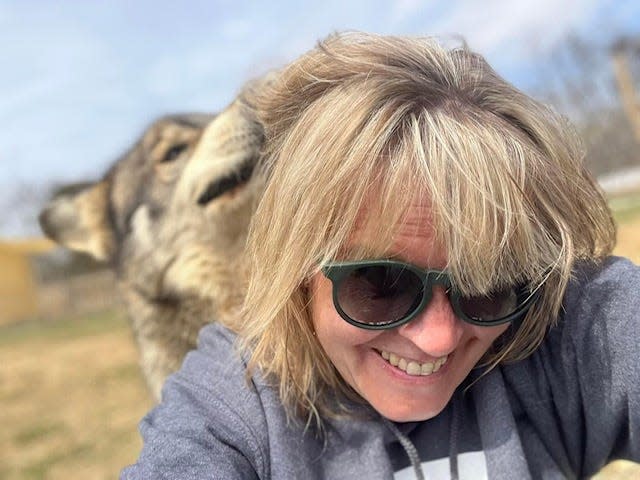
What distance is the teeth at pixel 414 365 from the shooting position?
51.1 inches

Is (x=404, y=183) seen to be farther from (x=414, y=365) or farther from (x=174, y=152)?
(x=174, y=152)

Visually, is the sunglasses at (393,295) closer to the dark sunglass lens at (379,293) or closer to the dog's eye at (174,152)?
the dark sunglass lens at (379,293)

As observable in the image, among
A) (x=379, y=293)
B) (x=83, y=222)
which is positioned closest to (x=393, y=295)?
(x=379, y=293)

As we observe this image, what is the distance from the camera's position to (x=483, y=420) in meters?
1.40

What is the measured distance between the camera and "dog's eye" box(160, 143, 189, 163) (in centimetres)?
300

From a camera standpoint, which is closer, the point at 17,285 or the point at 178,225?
the point at 178,225

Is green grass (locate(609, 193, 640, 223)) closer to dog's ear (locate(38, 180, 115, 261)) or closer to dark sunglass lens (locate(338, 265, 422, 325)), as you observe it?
dog's ear (locate(38, 180, 115, 261))

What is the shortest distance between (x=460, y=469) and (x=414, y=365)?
0.29 meters

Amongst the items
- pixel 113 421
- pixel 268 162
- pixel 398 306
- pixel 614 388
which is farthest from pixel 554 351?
pixel 113 421

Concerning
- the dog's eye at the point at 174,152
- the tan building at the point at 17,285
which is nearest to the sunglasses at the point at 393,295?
the dog's eye at the point at 174,152

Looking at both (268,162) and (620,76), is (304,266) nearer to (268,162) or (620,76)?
(268,162)

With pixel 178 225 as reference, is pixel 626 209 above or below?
below

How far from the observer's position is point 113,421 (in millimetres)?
6684

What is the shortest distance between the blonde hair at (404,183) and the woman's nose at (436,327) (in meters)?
0.06
